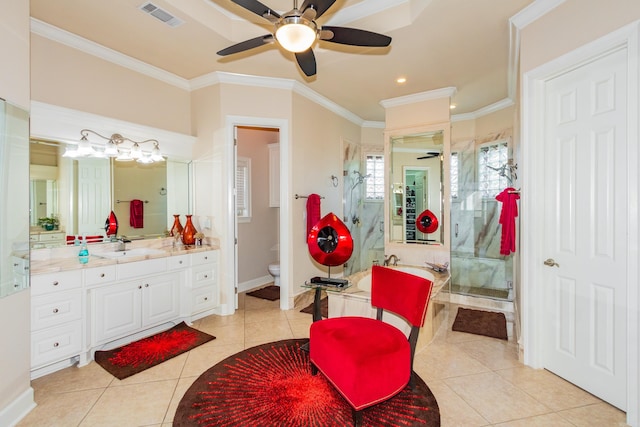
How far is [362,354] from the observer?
1813mm

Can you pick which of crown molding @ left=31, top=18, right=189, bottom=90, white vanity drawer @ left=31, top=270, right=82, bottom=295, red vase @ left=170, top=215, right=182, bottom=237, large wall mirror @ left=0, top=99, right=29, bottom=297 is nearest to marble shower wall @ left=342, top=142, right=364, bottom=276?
red vase @ left=170, top=215, right=182, bottom=237

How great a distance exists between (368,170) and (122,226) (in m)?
3.83

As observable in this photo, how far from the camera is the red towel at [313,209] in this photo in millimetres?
4195

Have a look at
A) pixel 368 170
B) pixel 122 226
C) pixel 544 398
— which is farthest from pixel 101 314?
pixel 368 170

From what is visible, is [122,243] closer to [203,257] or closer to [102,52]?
[203,257]

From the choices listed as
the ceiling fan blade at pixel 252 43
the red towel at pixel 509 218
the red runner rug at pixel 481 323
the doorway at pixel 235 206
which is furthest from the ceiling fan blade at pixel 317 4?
the red runner rug at pixel 481 323

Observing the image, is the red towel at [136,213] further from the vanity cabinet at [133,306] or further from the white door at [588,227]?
the white door at [588,227]

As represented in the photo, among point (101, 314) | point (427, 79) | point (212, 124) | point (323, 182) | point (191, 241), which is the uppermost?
point (427, 79)

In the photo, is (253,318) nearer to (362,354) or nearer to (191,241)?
(191,241)

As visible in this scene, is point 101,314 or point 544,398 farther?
point 101,314

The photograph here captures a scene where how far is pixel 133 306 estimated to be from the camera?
294cm

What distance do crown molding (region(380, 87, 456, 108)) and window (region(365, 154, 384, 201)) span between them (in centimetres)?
116

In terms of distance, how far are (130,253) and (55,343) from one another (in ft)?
3.28

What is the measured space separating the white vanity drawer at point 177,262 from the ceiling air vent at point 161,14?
2.20 m
